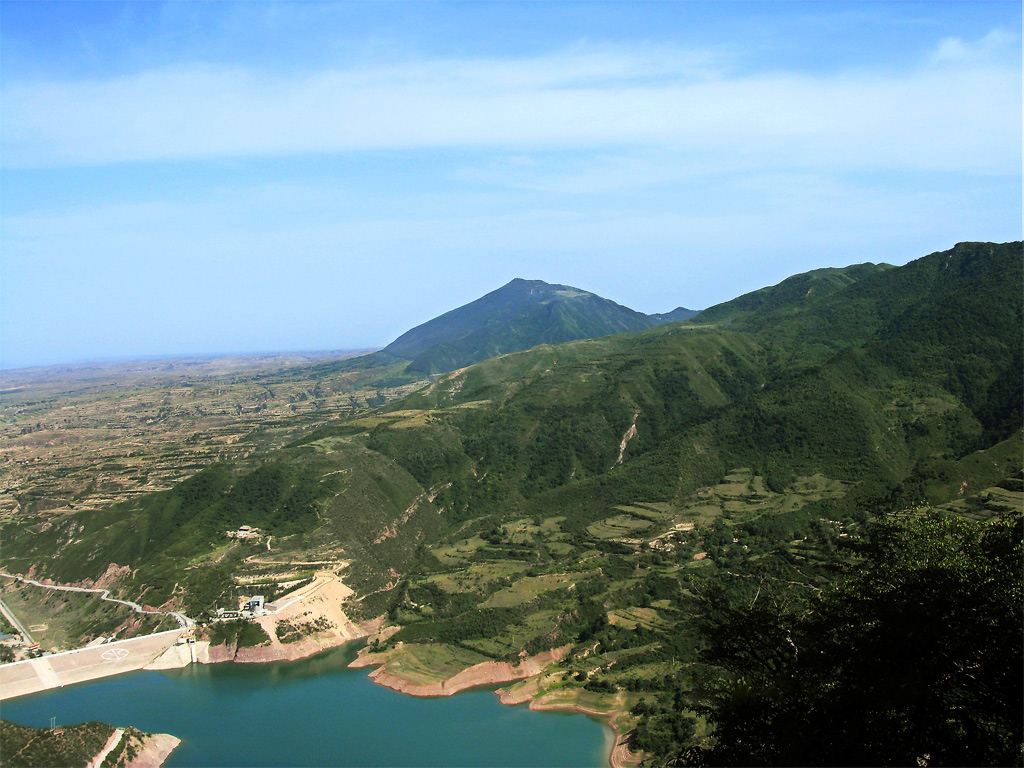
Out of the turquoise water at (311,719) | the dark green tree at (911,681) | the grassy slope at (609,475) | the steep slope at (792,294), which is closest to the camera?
the dark green tree at (911,681)

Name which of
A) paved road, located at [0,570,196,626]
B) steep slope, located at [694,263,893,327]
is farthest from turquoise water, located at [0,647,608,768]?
steep slope, located at [694,263,893,327]

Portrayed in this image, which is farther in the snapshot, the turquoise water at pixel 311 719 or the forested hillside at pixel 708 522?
the turquoise water at pixel 311 719

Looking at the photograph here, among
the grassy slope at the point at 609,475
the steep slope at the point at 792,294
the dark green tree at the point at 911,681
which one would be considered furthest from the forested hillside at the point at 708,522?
the steep slope at the point at 792,294

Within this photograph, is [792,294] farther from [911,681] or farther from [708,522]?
[911,681]

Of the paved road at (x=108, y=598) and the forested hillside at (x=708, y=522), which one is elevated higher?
the forested hillside at (x=708, y=522)

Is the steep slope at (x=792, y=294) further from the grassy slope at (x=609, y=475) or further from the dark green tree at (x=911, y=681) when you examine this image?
the dark green tree at (x=911, y=681)

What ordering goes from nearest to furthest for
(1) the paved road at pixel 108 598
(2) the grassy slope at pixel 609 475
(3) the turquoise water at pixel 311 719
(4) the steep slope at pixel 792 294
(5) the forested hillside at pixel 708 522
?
1. (5) the forested hillside at pixel 708 522
2. (3) the turquoise water at pixel 311 719
3. (1) the paved road at pixel 108 598
4. (2) the grassy slope at pixel 609 475
5. (4) the steep slope at pixel 792 294

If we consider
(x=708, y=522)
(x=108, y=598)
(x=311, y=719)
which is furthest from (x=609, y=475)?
(x=108, y=598)

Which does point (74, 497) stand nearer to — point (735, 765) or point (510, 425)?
point (510, 425)
